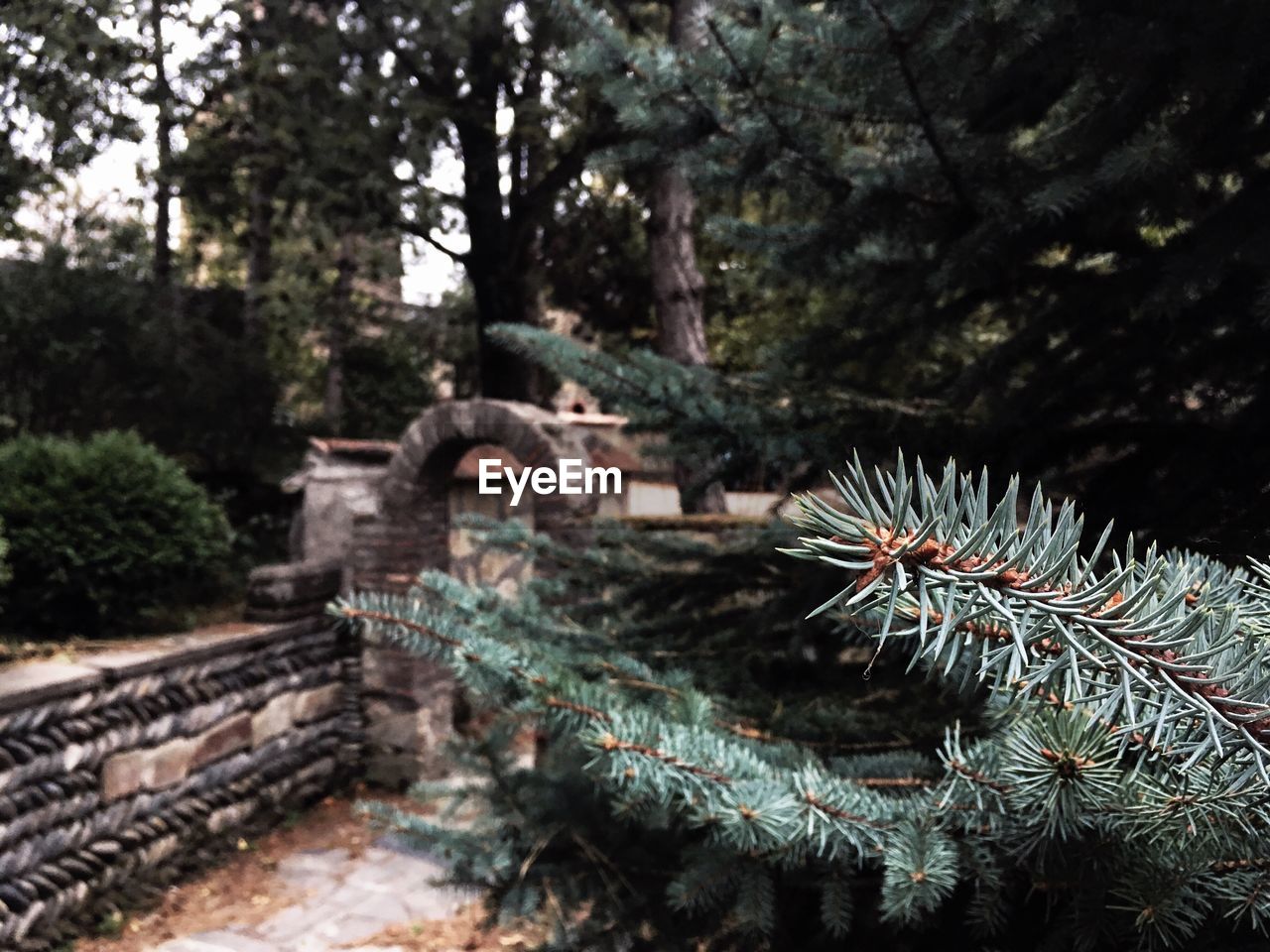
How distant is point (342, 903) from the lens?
3408 millimetres

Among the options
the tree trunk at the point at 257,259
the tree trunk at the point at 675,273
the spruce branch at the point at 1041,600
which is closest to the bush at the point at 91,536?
the tree trunk at the point at 675,273

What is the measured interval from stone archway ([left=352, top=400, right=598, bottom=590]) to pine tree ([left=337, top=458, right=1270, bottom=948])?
233 cm

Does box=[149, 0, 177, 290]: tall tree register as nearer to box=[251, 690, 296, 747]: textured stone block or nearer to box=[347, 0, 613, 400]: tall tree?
box=[347, 0, 613, 400]: tall tree

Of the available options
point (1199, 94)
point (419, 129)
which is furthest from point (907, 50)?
point (419, 129)

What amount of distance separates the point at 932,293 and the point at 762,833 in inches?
28.8

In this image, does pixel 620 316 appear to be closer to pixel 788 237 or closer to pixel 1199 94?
pixel 788 237

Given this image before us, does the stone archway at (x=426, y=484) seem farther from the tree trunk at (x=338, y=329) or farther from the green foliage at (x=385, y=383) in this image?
the green foliage at (x=385, y=383)

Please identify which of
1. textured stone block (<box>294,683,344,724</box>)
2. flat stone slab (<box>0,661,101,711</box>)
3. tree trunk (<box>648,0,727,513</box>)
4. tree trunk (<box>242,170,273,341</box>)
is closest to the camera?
flat stone slab (<box>0,661,101,711</box>)

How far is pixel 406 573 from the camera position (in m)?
4.47

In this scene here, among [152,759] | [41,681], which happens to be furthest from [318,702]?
[41,681]

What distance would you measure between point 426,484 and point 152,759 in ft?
5.27

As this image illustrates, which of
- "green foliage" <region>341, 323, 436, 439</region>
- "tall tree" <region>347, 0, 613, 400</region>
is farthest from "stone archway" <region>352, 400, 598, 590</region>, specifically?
"green foliage" <region>341, 323, 436, 439</region>

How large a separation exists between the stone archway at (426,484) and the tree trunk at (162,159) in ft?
10.5

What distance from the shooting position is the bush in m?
3.61
